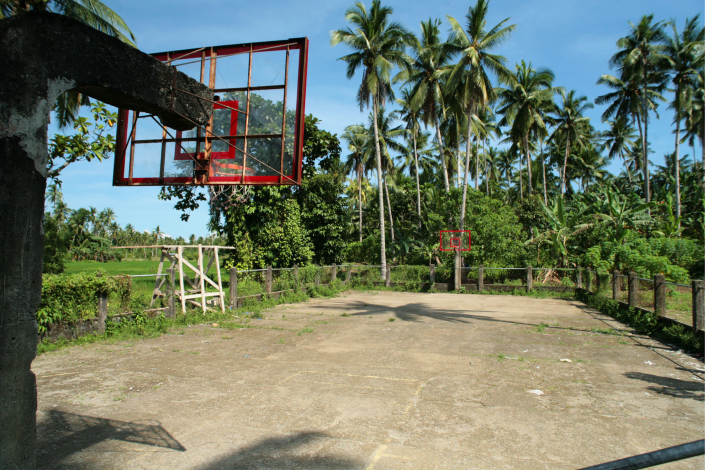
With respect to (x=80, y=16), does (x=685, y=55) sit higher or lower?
higher

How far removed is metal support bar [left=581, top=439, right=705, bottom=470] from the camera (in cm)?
153

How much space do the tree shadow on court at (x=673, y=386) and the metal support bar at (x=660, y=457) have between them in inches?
210

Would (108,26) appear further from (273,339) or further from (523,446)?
(523,446)

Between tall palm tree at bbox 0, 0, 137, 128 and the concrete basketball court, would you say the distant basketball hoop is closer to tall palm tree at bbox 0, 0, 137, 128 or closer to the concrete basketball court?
the concrete basketball court

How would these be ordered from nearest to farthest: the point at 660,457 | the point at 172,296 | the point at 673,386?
1. the point at 660,457
2. the point at 673,386
3. the point at 172,296

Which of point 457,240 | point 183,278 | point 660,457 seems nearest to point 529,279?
point 457,240

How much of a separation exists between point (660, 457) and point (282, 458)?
3228 mm

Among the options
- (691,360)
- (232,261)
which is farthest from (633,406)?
(232,261)

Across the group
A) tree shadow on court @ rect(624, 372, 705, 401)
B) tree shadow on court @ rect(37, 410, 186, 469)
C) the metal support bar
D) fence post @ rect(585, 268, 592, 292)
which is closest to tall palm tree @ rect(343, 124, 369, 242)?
fence post @ rect(585, 268, 592, 292)

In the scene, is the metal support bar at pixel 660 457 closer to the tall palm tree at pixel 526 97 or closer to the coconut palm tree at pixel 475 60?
the coconut palm tree at pixel 475 60

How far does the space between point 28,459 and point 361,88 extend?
25.4 meters

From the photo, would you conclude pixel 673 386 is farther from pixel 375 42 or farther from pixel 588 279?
pixel 375 42

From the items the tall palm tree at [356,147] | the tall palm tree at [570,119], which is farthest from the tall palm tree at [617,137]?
the tall palm tree at [356,147]

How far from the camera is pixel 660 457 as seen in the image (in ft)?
5.01
